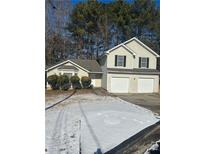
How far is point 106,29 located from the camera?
262 cm

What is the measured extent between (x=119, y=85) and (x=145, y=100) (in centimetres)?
26

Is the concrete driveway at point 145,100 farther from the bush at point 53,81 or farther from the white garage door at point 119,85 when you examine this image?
the bush at point 53,81

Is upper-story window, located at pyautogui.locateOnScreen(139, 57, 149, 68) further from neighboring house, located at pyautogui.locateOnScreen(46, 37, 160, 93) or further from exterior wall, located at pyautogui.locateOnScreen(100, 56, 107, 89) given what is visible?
exterior wall, located at pyautogui.locateOnScreen(100, 56, 107, 89)

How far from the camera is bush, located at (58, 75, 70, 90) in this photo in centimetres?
260

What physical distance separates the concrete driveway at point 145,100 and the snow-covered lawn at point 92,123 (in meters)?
0.04

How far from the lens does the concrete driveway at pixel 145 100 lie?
2.68 meters

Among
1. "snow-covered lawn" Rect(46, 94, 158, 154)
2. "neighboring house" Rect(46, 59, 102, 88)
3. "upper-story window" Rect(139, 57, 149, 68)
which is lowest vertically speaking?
"snow-covered lawn" Rect(46, 94, 158, 154)

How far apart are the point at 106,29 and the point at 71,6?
0.34 metres

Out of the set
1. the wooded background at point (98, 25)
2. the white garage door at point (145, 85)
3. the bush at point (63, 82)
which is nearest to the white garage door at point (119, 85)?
the white garage door at point (145, 85)

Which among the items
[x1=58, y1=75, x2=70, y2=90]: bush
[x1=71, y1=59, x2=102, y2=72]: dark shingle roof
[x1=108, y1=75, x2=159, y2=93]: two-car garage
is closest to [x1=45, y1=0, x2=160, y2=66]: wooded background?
[x1=71, y1=59, x2=102, y2=72]: dark shingle roof
